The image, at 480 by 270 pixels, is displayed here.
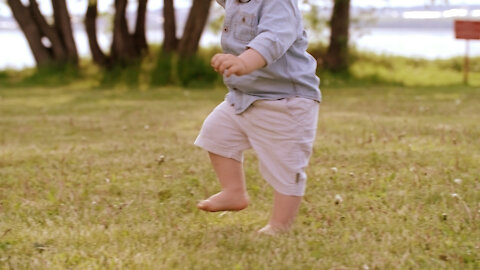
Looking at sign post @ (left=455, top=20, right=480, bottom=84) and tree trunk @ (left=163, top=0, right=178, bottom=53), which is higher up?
tree trunk @ (left=163, top=0, right=178, bottom=53)

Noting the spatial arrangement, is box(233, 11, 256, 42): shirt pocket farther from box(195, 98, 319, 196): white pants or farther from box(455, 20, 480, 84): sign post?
box(455, 20, 480, 84): sign post

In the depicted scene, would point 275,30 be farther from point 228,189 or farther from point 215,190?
point 215,190

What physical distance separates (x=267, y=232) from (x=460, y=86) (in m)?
10.7

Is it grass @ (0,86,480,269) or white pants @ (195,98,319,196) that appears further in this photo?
white pants @ (195,98,319,196)

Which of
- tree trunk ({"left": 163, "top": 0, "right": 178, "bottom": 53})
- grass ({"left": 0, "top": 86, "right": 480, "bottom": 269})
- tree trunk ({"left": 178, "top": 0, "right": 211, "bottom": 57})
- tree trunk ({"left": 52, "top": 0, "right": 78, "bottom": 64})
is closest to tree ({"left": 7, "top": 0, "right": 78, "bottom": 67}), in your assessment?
tree trunk ({"left": 52, "top": 0, "right": 78, "bottom": 64})

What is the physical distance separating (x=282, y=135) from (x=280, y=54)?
429 mm

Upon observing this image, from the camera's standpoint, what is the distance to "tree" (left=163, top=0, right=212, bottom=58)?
14.5 metres

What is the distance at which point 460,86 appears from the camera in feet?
43.8

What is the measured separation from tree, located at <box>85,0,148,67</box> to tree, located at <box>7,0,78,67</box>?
0.49 metres

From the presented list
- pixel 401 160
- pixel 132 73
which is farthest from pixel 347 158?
pixel 132 73

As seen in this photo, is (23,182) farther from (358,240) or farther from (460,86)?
(460,86)

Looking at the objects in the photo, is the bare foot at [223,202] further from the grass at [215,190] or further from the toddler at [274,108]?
the toddler at [274,108]

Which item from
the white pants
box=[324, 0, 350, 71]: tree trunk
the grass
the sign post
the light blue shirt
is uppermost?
the light blue shirt

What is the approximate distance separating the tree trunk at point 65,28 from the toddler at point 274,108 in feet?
41.2
